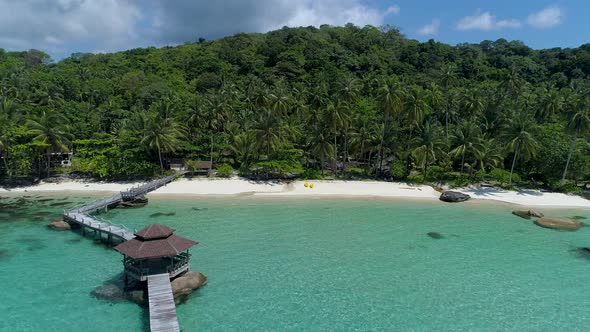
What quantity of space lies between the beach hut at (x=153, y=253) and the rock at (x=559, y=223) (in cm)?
3474

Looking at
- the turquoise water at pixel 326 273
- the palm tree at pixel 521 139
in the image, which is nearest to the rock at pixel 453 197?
the turquoise water at pixel 326 273

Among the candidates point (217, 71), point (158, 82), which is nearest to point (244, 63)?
point (217, 71)

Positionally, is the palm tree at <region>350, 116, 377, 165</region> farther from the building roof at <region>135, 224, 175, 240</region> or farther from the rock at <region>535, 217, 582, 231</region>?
the building roof at <region>135, 224, 175, 240</region>

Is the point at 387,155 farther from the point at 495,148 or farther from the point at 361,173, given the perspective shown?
the point at 495,148

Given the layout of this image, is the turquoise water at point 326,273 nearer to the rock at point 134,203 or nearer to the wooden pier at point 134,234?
the wooden pier at point 134,234

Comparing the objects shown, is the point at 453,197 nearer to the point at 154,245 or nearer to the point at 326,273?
the point at 326,273

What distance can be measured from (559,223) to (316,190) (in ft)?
90.4

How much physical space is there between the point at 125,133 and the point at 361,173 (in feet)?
126

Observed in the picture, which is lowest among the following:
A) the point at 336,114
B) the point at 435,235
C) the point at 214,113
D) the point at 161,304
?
the point at 161,304

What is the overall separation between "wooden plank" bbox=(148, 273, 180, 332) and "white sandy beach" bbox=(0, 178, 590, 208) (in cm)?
2740

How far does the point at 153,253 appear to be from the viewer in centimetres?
2200

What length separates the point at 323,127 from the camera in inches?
2395

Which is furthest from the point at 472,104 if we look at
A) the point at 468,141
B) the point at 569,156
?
the point at 569,156

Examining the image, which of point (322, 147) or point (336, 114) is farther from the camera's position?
point (322, 147)
